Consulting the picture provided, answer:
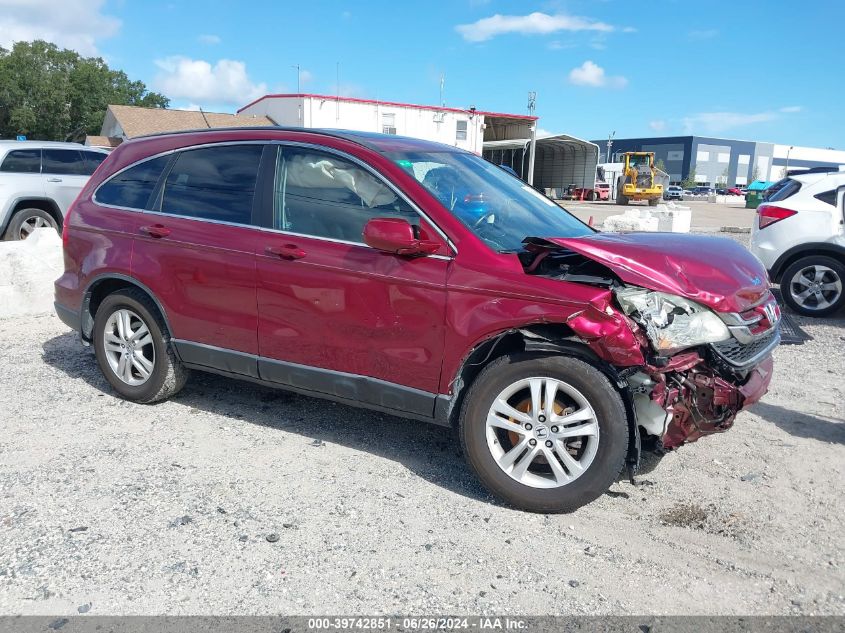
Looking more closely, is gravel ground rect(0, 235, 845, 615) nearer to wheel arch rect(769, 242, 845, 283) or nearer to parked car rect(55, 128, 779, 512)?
parked car rect(55, 128, 779, 512)

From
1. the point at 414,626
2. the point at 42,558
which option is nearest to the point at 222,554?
the point at 42,558

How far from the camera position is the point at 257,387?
5504 mm

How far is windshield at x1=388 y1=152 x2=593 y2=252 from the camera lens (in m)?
3.87

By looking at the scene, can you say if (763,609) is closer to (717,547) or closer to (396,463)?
(717,547)

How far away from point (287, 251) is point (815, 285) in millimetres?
6813

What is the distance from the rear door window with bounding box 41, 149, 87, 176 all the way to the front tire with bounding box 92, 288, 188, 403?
7.34m

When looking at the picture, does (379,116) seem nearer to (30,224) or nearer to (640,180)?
(640,180)

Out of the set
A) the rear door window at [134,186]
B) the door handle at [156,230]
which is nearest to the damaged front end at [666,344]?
the door handle at [156,230]

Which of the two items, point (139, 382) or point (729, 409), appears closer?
point (729, 409)

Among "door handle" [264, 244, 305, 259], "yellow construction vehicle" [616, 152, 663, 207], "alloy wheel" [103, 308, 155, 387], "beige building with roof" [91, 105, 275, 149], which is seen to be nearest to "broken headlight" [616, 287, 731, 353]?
"door handle" [264, 244, 305, 259]

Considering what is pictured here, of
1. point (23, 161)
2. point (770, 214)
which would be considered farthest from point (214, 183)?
point (23, 161)

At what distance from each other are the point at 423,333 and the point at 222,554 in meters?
1.48

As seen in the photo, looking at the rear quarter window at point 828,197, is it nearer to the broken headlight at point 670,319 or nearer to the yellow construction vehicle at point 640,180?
the broken headlight at point 670,319

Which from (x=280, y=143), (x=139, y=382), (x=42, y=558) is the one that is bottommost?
(x=42, y=558)
